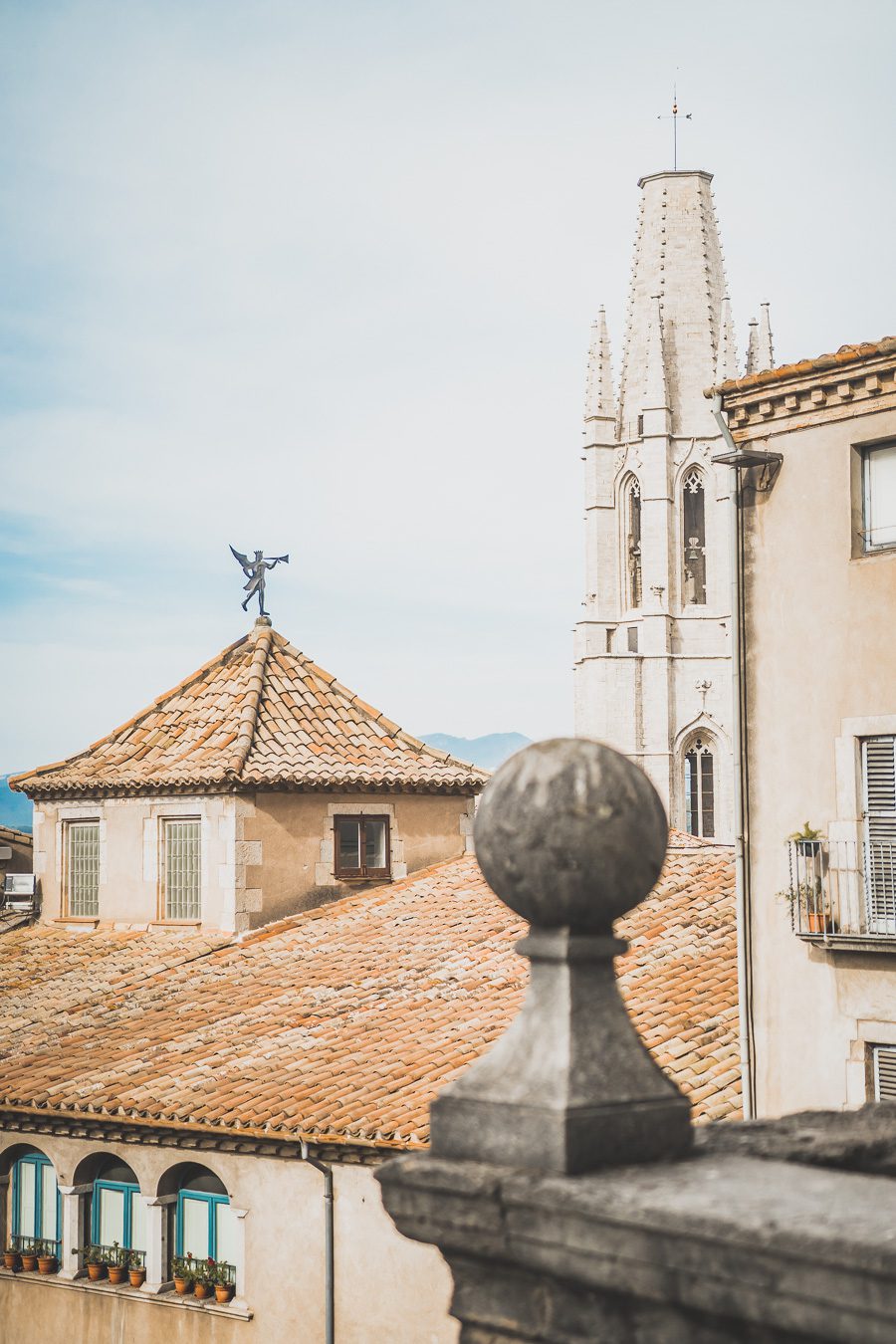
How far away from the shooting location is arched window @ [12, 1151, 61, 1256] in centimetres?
1944

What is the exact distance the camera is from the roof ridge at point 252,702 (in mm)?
24141

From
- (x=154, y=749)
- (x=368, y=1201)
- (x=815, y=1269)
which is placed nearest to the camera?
(x=815, y=1269)

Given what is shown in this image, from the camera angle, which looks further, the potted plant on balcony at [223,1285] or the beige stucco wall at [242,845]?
the beige stucco wall at [242,845]

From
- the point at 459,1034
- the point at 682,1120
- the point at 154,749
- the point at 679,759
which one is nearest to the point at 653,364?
the point at 679,759

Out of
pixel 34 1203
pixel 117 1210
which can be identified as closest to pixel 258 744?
pixel 34 1203

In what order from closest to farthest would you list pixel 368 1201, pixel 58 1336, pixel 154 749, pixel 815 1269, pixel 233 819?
pixel 815 1269
pixel 368 1201
pixel 58 1336
pixel 233 819
pixel 154 749

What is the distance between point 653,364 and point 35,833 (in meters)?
69.0

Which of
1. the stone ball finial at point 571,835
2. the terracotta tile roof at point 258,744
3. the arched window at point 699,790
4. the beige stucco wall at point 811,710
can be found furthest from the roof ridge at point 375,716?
the arched window at point 699,790

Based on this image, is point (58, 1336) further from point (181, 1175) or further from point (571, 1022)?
point (571, 1022)

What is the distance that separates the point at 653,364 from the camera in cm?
9050

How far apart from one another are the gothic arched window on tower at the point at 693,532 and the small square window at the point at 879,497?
75.7 m

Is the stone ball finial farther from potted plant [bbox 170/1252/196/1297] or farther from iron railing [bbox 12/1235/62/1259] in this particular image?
iron railing [bbox 12/1235/62/1259]

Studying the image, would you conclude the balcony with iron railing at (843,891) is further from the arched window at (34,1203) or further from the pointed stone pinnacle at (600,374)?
the pointed stone pinnacle at (600,374)

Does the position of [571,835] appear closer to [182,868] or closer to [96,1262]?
[96,1262]
